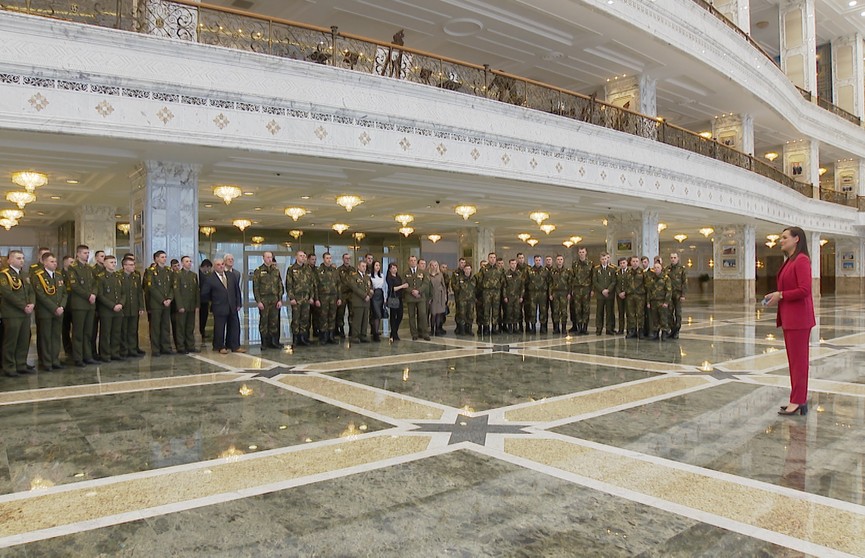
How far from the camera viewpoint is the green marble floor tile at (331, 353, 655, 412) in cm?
554

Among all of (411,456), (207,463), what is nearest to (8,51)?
(207,463)

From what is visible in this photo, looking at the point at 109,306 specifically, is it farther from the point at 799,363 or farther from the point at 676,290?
the point at 676,290

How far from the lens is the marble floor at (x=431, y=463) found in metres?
2.58

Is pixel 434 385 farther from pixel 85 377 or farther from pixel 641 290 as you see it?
pixel 641 290

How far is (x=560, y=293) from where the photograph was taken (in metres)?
11.5

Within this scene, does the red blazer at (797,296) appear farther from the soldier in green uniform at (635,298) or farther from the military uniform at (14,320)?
the military uniform at (14,320)

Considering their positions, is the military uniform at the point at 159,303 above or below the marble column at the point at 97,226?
below

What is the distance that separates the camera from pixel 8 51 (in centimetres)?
699

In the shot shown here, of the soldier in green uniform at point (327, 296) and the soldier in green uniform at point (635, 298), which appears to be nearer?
the soldier in green uniform at point (327, 296)

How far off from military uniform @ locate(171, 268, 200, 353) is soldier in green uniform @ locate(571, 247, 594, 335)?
696 cm

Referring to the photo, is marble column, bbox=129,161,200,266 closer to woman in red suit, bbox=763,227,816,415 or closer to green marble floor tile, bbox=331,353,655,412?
green marble floor tile, bbox=331,353,655,412

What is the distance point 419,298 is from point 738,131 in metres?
15.4

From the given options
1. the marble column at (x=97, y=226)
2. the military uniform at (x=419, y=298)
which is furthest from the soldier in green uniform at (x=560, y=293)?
the marble column at (x=97, y=226)

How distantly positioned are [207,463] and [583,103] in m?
11.6
